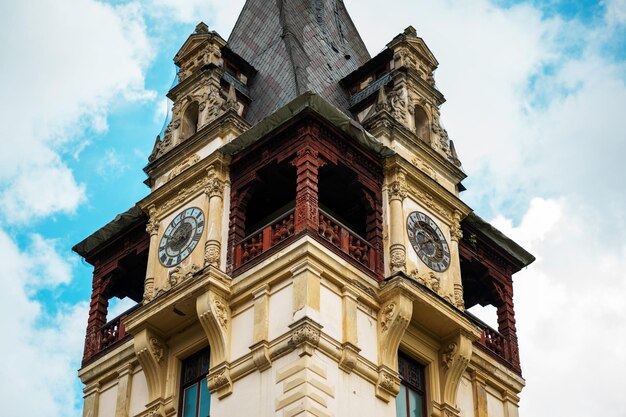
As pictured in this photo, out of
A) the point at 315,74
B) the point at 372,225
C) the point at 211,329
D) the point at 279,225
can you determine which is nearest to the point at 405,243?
the point at 372,225

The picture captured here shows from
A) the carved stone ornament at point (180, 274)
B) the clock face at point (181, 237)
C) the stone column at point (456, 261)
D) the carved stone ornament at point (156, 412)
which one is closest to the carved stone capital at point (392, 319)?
the stone column at point (456, 261)

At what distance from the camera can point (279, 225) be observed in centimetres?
3197

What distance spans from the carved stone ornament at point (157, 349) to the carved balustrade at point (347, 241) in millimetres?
4473

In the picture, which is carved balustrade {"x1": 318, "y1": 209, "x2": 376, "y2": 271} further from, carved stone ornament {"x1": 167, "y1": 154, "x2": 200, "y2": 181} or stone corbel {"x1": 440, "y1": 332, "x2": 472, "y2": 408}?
carved stone ornament {"x1": 167, "y1": 154, "x2": 200, "y2": 181}

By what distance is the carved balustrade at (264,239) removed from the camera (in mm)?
31562

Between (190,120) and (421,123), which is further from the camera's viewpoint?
(421,123)

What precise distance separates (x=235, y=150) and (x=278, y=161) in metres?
1.33

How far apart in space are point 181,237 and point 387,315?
17.8 feet

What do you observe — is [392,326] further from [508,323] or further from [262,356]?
[508,323]

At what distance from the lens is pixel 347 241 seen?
31.9 metres

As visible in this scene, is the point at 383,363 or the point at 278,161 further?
the point at 278,161

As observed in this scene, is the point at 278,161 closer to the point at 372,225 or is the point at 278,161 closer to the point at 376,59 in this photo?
the point at 372,225

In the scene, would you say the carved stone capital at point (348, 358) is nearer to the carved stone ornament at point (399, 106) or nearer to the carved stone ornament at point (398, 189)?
the carved stone ornament at point (398, 189)

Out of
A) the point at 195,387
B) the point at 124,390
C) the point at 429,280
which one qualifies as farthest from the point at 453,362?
the point at 124,390
